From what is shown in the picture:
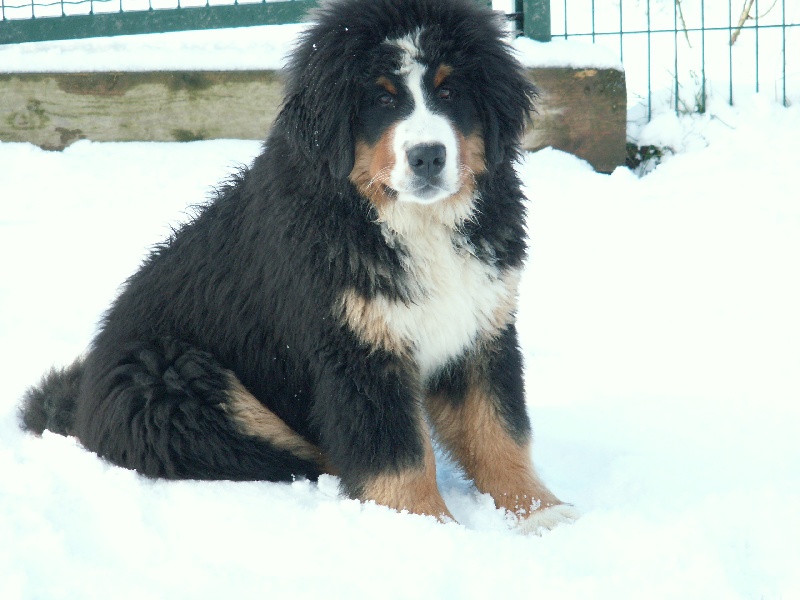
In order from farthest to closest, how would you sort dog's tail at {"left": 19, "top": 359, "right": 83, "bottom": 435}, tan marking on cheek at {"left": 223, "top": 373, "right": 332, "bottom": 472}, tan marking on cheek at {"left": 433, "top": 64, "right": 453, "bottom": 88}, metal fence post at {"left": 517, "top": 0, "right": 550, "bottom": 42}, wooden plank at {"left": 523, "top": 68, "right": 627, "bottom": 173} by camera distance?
metal fence post at {"left": 517, "top": 0, "right": 550, "bottom": 42} → wooden plank at {"left": 523, "top": 68, "right": 627, "bottom": 173} → dog's tail at {"left": 19, "top": 359, "right": 83, "bottom": 435} → tan marking on cheek at {"left": 223, "top": 373, "right": 332, "bottom": 472} → tan marking on cheek at {"left": 433, "top": 64, "right": 453, "bottom": 88}

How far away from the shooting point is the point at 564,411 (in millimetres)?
3887

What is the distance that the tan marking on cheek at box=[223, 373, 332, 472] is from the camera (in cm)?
311

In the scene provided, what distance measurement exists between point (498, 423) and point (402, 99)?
3.64 ft

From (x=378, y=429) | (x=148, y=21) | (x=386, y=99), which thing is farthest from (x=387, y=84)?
(x=148, y=21)

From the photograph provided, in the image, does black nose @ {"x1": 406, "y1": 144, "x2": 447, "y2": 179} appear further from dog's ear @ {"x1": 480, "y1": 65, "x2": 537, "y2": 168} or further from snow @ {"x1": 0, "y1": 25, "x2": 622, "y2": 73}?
snow @ {"x1": 0, "y1": 25, "x2": 622, "y2": 73}

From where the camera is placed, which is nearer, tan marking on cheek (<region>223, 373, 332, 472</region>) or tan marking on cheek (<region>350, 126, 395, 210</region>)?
tan marking on cheek (<region>350, 126, 395, 210</region>)

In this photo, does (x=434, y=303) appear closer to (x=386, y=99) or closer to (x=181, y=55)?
(x=386, y=99)

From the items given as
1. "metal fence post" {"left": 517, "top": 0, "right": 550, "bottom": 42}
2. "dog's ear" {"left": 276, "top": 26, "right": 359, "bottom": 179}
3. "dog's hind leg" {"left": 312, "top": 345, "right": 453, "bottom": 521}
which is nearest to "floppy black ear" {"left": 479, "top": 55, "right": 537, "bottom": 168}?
"dog's ear" {"left": 276, "top": 26, "right": 359, "bottom": 179}

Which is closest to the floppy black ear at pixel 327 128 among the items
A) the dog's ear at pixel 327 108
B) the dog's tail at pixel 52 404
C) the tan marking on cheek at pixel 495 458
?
the dog's ear at pixel 327 108

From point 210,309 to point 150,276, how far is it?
324mm

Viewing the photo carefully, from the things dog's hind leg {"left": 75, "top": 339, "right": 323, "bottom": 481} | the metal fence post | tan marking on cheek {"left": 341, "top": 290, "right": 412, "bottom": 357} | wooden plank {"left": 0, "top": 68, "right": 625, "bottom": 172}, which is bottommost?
dog's hind leg {"left": 75, "top": 339, "right": 323, "bottom": 481}

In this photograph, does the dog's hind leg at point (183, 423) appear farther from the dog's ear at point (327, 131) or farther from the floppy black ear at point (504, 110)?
the floppy black ear at point (504, 110)

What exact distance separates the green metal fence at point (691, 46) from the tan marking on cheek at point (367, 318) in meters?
4.46

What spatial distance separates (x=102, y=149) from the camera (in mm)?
6512
